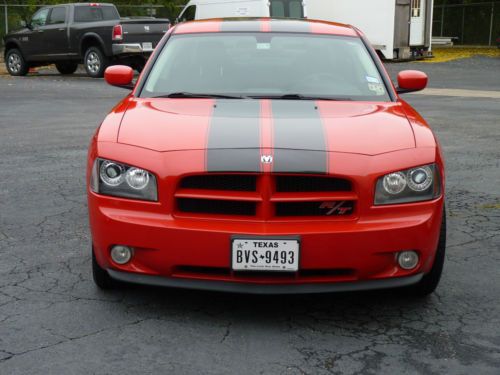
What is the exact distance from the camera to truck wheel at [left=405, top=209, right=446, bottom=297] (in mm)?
4281

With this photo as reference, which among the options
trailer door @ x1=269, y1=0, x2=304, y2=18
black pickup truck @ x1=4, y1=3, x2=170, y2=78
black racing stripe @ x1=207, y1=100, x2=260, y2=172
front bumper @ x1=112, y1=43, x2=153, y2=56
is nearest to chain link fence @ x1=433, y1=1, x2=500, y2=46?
trailer door @ x1=269, y1=0, x2=304, y2=18

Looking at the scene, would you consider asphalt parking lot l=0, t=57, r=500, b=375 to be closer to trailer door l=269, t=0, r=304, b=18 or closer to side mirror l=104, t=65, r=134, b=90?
side mirror l=104, t=65, r=134, b=90

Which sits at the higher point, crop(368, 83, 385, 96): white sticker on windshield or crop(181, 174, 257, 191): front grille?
crop(368, 83, 385, 96): white sticker on windshield

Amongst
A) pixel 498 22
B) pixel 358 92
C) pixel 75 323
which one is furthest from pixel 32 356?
pixel 498 22

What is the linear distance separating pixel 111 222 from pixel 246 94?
56.6 inches

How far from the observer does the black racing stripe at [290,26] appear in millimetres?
5652

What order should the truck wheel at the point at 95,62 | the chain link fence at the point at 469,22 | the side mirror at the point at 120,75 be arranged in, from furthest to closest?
the chain link fence at the point at 469,22 < the truck wheel at the point at 95,62 < the side mirror at the point at 120,75

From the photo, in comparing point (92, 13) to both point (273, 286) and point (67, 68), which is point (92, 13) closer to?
point (67, 68)

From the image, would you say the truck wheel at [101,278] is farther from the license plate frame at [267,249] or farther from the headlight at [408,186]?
the headlight at [408,186]

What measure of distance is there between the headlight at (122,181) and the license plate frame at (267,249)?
0.47 metres

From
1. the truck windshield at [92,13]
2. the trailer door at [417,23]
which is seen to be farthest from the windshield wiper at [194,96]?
the trailer door at [417,23]

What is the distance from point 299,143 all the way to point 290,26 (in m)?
1.96

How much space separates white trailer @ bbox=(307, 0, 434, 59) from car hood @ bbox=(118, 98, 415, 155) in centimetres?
2158

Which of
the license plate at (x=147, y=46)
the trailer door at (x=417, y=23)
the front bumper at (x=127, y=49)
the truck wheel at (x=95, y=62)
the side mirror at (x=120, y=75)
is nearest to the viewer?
the side mirror at (x=120, y=75)
